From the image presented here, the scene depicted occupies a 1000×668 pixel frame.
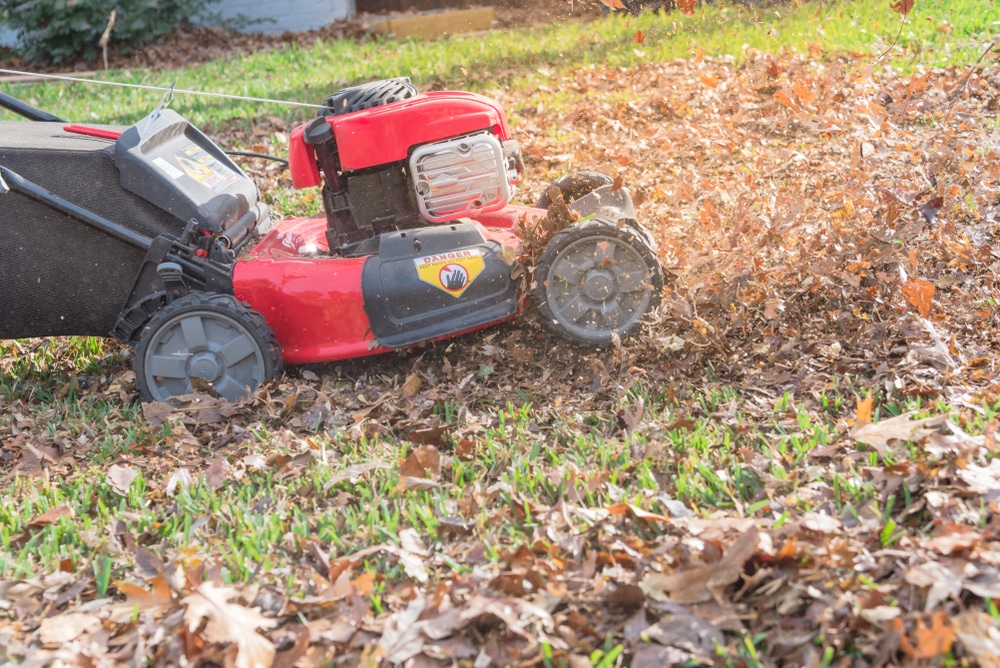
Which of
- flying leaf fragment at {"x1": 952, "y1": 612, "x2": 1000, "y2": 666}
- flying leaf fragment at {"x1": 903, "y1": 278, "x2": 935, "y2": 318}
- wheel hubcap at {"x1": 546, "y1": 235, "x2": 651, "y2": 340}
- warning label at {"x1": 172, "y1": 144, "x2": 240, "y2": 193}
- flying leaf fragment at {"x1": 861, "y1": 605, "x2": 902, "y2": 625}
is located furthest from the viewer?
warning label at {"x1": 172, "y1": 144, "x2": 240, "y2": 193}

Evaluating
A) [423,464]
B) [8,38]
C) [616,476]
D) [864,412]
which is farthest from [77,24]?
[864,412]

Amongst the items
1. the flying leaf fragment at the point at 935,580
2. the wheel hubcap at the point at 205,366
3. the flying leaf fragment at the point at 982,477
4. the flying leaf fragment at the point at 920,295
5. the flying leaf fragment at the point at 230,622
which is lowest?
the flying leaf fragment at the point at 230,622

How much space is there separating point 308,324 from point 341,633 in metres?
1.56

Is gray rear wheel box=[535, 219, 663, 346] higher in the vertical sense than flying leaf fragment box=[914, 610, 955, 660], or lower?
higher

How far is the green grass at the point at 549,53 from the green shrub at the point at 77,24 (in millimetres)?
1598

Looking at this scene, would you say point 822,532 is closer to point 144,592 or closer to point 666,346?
point 666,346

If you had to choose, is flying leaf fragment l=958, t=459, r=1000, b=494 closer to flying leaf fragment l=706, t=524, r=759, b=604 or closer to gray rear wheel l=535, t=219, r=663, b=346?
flying leaf fragment l=706, t=524, r=759, b=604

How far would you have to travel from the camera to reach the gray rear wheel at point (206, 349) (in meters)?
3.34

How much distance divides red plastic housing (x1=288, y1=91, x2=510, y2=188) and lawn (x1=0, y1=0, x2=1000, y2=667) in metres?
0.74

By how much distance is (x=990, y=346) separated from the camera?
10.2ft

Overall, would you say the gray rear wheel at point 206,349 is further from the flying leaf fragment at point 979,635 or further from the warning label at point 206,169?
the flying leaf fragment at point 979,635

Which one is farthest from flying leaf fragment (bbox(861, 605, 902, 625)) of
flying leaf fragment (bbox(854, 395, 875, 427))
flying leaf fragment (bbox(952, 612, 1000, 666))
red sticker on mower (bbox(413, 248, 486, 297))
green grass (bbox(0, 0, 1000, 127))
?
green grass (bbox(0, 0, 1000, 127))

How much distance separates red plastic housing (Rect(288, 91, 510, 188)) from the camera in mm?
3451

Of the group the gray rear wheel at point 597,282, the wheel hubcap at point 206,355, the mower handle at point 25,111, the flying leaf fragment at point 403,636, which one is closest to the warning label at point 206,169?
the mower handle at point 25,111
